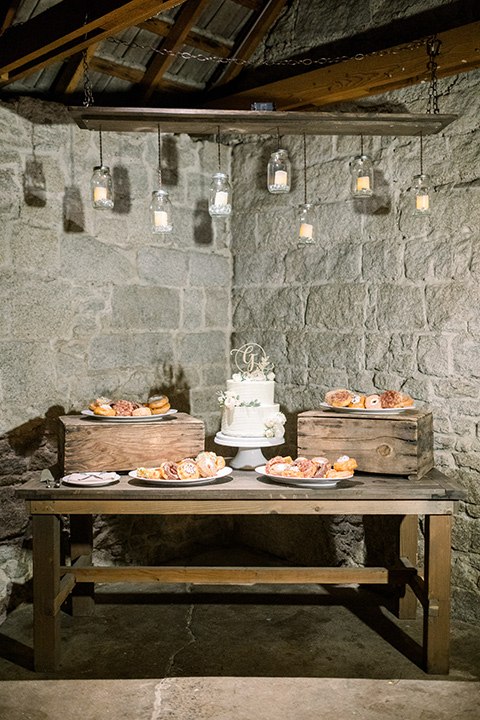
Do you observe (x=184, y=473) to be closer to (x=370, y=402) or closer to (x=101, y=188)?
(x=370, y=402)

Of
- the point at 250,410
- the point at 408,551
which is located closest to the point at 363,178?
the point at 250,410

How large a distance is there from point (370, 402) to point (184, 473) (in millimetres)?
1125

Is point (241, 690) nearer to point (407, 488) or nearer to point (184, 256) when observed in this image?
point (407, 488)

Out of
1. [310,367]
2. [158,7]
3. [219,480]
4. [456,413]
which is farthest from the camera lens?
[310,367]

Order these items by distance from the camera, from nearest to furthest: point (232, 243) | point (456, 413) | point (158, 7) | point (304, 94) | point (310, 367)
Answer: point (158, 7)
point (456, 413)
point (304, 94)
point (310, 367)
point (232, 243)

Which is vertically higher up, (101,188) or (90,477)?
(101,188)

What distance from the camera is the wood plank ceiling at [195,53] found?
3623 mm

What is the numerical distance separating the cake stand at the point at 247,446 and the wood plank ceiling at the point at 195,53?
2.25m

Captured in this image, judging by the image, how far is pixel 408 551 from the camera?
13.5 ft

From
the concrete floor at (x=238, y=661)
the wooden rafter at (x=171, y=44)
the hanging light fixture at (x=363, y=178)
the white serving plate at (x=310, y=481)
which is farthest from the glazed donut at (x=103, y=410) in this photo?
the wooden rafter at (x=171, y=44)

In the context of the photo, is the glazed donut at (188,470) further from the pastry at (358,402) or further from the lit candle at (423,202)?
the lit candle at (423,202)

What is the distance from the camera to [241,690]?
3262mm


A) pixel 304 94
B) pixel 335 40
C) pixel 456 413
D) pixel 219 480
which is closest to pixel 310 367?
pixel 456 413

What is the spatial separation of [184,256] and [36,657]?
290 centimetres
